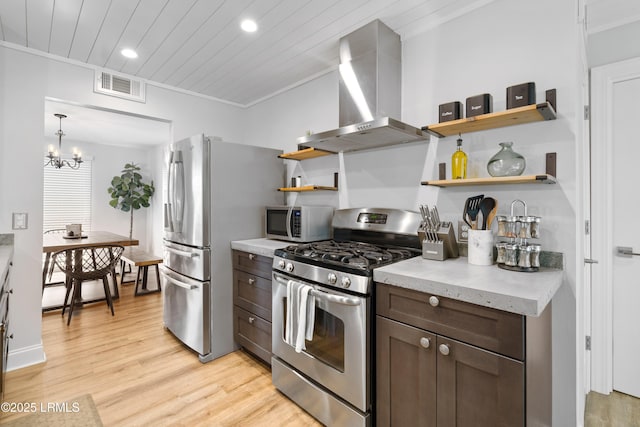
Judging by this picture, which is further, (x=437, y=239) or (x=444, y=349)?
(x=437, y=239)

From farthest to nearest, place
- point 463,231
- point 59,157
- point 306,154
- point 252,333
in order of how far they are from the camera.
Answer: point 59,157 < point 306,154 < point 252,333 < point 463,231

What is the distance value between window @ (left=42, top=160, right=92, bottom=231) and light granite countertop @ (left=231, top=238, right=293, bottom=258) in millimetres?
4818

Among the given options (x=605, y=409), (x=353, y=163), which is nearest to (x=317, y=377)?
(x=353, y=163)

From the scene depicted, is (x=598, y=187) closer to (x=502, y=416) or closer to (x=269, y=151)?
(x=502, y=416)

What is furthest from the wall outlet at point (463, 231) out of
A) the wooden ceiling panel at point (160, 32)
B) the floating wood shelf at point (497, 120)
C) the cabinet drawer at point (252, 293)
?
the wooden ceiling panel at point (160, 32)

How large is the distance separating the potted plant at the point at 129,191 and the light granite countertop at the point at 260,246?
4.23 meters

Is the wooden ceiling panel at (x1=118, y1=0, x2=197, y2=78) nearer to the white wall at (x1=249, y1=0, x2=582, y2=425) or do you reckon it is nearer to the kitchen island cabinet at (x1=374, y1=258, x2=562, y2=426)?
the white wall at (x1=249, y1=0, x2=582, y2=425)

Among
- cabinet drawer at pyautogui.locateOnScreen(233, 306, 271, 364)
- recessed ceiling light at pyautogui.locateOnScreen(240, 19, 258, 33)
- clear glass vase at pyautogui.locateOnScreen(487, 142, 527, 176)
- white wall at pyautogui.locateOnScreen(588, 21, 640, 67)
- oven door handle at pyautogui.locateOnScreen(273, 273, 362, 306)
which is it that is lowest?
cabinet drawer at pyautogui.locateOnScreen(233, 306, 271, 364)

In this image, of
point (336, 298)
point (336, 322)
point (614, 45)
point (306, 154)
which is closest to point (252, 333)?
point (336, 322)

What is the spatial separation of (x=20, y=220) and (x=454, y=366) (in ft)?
10.4

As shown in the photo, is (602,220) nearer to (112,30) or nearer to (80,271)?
(112,30)

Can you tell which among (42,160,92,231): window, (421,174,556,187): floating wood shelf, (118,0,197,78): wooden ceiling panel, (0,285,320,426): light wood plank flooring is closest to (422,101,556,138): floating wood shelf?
(421,174,556,187): floating wood shelf

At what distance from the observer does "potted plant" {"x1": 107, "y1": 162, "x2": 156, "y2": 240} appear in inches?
230

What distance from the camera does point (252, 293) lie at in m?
2.52
